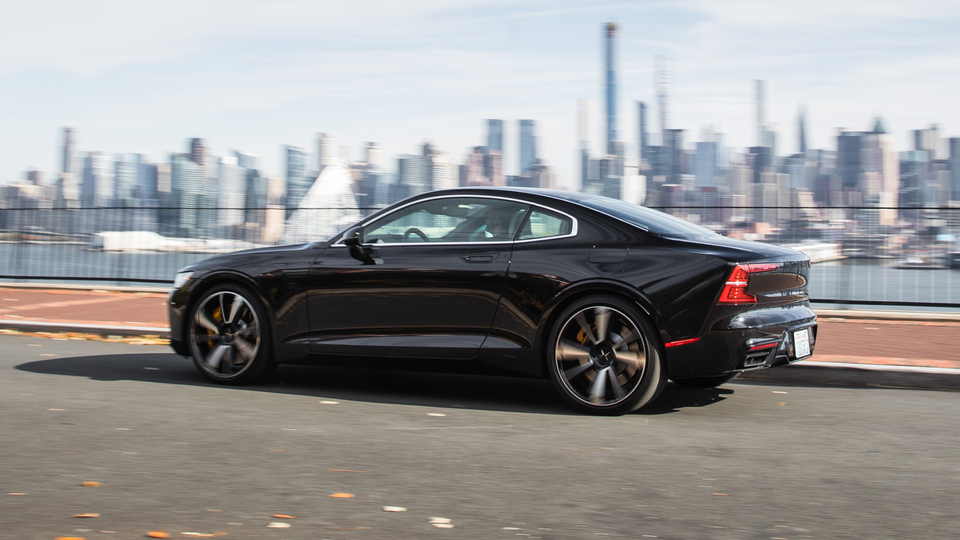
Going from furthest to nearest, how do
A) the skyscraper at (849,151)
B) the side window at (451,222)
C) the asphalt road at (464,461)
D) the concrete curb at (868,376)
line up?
the skyscraper at (849,151) < the concrete curb at (868,376) < the side window at (451,222) < the asphalt road at (464,461)

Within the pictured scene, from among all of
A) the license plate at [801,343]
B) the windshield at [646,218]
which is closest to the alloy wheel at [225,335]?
the windshield at [646,218]

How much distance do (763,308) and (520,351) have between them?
1.55 m

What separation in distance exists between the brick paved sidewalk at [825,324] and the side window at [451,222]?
10.8 feet

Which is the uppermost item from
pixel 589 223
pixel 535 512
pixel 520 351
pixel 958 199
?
pixel 958 199

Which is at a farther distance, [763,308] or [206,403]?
[206,403]

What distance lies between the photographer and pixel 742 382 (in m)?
7.54

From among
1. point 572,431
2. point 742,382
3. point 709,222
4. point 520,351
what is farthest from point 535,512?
point 709,222

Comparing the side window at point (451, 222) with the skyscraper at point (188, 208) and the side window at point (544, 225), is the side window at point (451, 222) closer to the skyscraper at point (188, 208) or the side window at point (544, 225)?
the side window at point (544, 225)

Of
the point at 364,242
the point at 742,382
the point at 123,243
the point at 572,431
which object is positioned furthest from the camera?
the point at 123,243

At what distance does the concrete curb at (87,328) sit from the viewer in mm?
9969

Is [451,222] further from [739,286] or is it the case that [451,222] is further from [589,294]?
[739,286]

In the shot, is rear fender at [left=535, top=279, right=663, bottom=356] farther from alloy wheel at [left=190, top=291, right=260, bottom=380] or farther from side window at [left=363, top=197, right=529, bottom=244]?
alloy wheel at [left=190, top=291, right=260, bottom=380]

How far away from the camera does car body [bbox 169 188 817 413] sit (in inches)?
223

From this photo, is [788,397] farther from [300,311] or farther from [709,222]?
[709,222]
